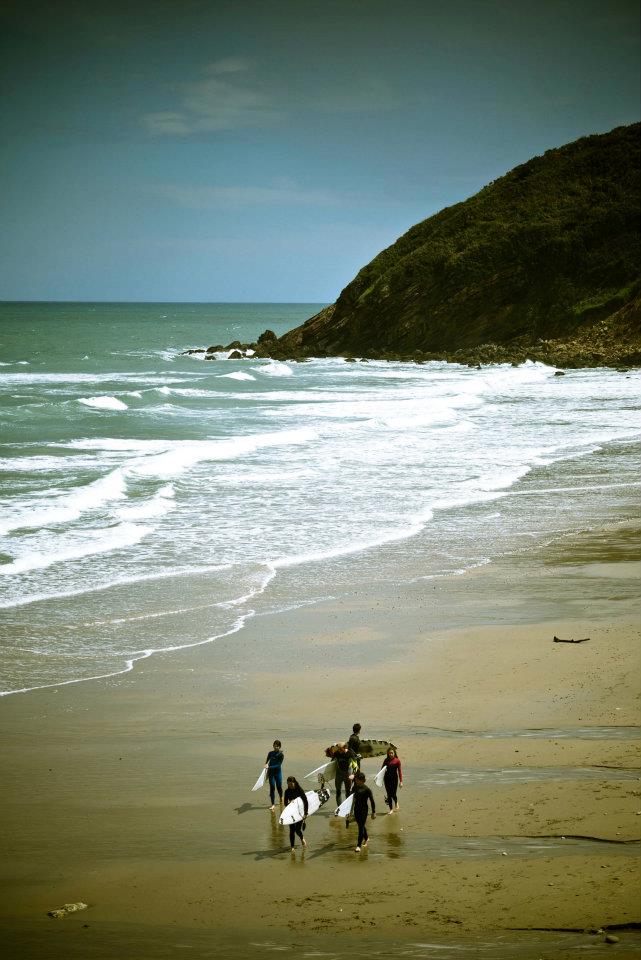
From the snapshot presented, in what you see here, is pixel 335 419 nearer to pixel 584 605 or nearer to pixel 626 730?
pixel 584 605

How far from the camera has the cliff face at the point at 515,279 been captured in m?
75.2

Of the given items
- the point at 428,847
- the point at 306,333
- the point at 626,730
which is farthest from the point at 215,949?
the point at 306,333

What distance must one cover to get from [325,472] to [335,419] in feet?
44.7

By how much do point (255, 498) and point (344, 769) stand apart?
16.6 meters

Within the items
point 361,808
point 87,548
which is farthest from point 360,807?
point 87,548

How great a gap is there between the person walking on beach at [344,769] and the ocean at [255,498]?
196 inches

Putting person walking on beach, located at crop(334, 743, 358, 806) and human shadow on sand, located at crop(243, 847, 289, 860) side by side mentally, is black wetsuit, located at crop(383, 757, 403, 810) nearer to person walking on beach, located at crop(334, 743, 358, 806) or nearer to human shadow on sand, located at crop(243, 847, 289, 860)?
person walking on beach, located at crop(334, 743, 358, 806)

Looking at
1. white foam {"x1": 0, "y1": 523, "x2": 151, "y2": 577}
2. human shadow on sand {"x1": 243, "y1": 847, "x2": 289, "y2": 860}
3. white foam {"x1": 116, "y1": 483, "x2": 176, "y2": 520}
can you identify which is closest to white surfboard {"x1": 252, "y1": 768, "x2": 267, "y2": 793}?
human shadow on sand {"x1": 243, "y1": 847, "x2": 289, "y2": 860}

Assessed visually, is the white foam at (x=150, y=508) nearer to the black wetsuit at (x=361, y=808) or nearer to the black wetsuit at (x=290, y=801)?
the black wetsuit at (x=290, y=801)

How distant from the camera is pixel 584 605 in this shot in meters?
16.8

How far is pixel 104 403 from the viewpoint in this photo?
1927 inches

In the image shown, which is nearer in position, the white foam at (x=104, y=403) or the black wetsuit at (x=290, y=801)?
the black wetsuit at (x=290, y=801)

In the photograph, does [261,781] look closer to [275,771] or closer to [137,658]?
[275,771]

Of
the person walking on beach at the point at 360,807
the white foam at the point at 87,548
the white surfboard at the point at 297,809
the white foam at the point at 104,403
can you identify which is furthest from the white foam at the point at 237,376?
the person walking on beach at the point at 360,807
